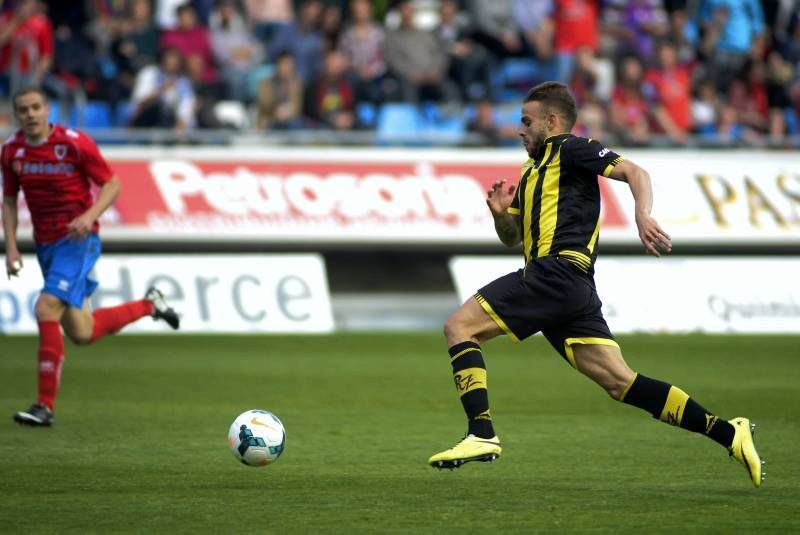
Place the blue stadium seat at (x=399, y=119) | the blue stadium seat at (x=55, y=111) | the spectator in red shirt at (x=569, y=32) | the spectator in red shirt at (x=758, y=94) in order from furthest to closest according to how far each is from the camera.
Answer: the spectator in red shirt at (x=758, y=94) → the spectator in red shirt at (x=569, y=32) → the blue stadium seat at (x=399, y=119) → the blue stadium seat at (x=55, y=111)

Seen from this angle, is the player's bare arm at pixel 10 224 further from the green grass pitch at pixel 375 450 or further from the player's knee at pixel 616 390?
the player's knee at pixel 616 390

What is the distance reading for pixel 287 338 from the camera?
16531mm

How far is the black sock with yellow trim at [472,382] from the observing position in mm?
6629

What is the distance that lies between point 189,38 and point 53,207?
9463 millimetres

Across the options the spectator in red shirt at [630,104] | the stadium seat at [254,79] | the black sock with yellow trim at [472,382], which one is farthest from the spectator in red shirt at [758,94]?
the black sock with yellow trim at [472,382]

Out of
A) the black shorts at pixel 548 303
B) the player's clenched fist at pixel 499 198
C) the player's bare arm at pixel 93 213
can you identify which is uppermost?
the player's clenched fist at pixel 499 198

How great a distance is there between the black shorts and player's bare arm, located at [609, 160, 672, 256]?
512 millimetres

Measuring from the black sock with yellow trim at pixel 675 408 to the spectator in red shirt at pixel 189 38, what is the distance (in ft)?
41.2

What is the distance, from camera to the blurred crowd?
18047mm

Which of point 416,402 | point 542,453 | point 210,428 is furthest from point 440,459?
point 416,402

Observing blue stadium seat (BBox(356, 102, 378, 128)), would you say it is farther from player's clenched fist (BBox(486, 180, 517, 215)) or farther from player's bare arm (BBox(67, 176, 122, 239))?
player's clenched fist (BBox(486, 180, 517, 215))

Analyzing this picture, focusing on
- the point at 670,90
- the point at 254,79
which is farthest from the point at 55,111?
the point at 670,90

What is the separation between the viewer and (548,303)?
22.0 feet

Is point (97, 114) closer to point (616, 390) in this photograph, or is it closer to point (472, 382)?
point (472, 382)
